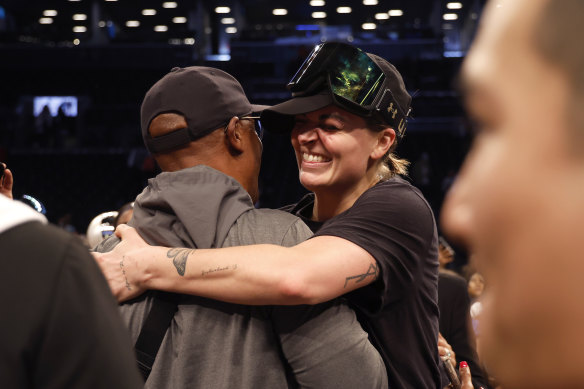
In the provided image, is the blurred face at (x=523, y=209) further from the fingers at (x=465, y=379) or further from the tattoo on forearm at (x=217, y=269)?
the fingers at (x=465, y=379)

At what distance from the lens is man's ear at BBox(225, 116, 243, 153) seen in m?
1.75

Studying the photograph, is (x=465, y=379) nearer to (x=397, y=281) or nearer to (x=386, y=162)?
(x=386, y=162)

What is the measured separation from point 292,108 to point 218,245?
0.49 meters

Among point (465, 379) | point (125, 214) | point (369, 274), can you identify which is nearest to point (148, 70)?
point (125, 214)

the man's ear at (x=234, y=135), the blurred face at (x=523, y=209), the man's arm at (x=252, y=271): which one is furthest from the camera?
the man's ear at (x=234, y=135)

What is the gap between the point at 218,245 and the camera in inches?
62.9

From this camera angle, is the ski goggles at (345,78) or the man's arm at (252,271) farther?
the ski goggles at (345,78)

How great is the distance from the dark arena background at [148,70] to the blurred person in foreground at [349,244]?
1036 cm

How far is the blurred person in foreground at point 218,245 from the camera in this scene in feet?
4.90

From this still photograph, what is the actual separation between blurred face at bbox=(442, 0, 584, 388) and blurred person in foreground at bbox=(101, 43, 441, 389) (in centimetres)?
104

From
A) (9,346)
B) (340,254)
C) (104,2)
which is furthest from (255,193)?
(104,2)

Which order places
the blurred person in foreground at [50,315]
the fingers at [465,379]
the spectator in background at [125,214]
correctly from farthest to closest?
the spectator in background at [125,214]
the fingers at [465,379]
the blurred person in foreground at [50,315]

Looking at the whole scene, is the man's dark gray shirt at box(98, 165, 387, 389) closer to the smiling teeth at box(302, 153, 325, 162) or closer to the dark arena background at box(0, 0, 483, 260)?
the smiling teeth at box(302, 153, 325, 162)

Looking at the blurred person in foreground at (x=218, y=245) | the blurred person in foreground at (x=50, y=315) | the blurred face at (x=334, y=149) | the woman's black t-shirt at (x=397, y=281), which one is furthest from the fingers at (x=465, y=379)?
the blurred person in foreground at (x=50, y=315)
